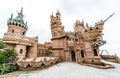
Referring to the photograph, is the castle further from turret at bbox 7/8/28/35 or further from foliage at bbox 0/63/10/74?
foliage at bbox 0/63/10/74

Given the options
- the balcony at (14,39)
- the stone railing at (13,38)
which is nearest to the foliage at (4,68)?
the balcony at (14,39)

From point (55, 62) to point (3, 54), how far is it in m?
10.0

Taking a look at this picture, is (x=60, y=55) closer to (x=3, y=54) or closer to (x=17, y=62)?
(x=17, y=62)

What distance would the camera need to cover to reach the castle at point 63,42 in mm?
18000

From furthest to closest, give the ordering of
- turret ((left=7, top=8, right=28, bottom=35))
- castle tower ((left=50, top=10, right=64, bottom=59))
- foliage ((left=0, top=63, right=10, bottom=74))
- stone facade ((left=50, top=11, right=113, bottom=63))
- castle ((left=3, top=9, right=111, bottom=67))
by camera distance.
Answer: turret ((left=7, top=8, right=28, bottom=35)) → castle tower ((left=50, top=10, right=64, bottom=59)) → stone facade ((left=50, top=11, right=113, bottom=63)) → castle ((left=3, top=9, right=111, bottom=67)) → foliage ((left=0, top=63, right=10, bottom=74))

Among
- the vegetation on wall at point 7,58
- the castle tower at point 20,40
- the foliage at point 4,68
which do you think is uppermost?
the castle tower at point 20,40

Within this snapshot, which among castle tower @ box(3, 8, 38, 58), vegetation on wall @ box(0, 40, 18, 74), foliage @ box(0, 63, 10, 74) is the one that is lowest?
foliage @ box(0, 63, 10, 74)

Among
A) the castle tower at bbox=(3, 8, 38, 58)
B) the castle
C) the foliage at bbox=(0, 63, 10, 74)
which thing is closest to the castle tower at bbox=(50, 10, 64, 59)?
the castle

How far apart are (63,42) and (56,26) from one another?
5201mm

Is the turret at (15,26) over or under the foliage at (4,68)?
over

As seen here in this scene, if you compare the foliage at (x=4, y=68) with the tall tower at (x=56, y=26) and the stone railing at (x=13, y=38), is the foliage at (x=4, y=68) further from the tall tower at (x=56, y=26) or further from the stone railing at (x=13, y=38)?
the tall tower at (x=56, y=26)

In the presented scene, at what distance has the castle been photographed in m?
18.0

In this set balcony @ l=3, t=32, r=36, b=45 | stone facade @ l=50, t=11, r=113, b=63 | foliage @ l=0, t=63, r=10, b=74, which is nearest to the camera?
foliage @ l=0, t=63, r=10, b=74

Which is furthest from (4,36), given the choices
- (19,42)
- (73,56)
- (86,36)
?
(86,36)
